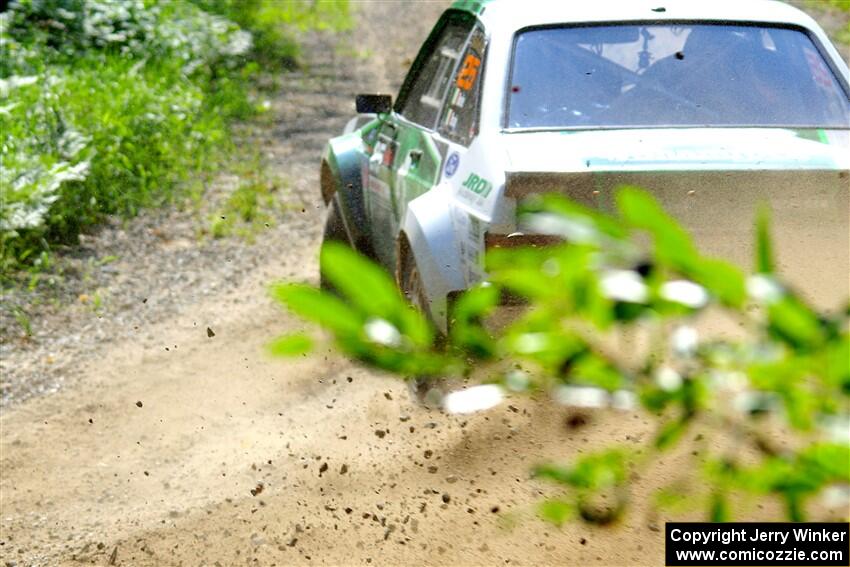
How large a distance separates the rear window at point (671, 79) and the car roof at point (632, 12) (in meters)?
0.05

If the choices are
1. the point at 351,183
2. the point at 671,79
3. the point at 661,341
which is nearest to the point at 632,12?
the point at 671,79

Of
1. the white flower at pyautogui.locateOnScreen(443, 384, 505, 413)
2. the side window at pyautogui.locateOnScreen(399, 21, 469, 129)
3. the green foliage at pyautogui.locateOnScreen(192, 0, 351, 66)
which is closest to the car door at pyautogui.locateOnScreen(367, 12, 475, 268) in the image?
the side window at pyautogui.locateOnScreen(399, 21, 469, 129)

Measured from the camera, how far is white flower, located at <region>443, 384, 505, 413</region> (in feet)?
3.38

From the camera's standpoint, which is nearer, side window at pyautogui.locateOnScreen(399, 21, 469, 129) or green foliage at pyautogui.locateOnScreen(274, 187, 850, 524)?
green foliage at pyautogui.locateOnScreen(274, 187, 850, 524)

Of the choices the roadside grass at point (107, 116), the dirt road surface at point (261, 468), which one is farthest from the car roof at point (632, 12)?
the roadside grass at point (107, 116)

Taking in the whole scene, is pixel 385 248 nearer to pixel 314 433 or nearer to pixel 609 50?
pixel 314 433

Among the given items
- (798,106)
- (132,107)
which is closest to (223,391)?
(798,106)

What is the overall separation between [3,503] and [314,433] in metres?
1.30

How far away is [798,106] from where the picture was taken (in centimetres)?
518

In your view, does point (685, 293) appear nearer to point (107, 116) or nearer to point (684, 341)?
point (684, 341)

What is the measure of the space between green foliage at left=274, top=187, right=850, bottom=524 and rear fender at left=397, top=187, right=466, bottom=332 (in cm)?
379

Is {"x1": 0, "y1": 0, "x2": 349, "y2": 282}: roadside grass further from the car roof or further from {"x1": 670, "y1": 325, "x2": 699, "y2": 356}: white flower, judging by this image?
{"x1": 670, "y1": 325, "x2": 699, "y2": 356}: white flower

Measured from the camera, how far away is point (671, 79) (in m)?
5.29

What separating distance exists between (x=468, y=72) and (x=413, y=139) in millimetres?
598
